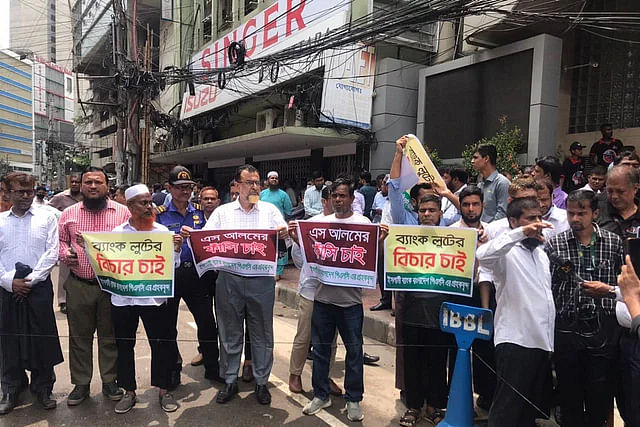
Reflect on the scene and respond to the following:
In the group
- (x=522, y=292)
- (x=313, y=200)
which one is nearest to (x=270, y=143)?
(x=313, y=200)

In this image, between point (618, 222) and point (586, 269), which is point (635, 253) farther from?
point (618, 222)

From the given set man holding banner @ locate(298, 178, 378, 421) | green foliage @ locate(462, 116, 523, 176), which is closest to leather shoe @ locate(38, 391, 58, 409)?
man holding banner @ locate(298, 178, 378, 421)

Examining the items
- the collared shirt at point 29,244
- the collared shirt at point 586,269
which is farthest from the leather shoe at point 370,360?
the collared shirt at point 29,244

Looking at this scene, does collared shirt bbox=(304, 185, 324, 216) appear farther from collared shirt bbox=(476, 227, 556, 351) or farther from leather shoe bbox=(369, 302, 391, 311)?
collared shirt bbox=(476, 227, 556, 351)

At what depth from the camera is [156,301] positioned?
3.72m

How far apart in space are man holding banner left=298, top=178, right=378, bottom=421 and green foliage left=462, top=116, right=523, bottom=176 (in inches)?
204

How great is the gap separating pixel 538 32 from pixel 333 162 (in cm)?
629

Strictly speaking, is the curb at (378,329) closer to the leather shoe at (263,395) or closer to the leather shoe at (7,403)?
the leather shoe at (263,395)

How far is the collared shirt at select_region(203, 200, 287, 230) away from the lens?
3.91 meters

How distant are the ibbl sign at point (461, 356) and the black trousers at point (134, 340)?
2301 millimetres

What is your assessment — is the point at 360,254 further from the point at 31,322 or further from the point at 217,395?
the point at 31,322

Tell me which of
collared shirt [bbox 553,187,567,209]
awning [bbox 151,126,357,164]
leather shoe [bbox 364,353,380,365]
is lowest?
leather shoe [bbox 364,353,380,365]

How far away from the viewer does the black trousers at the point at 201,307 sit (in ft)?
13.6

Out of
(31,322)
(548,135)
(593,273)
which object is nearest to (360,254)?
(593,273)
